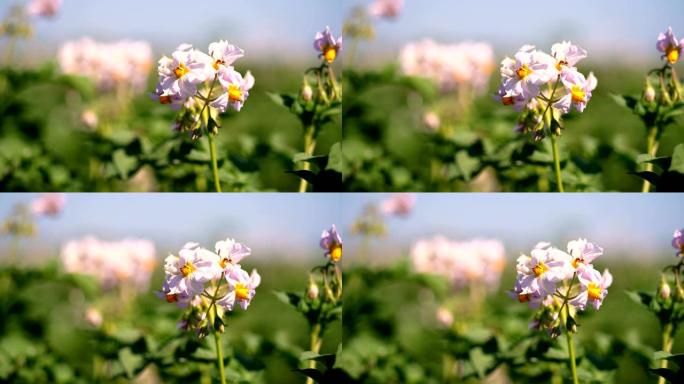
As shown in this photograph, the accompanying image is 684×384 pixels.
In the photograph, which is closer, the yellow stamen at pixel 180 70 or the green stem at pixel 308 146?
the yellow stamen at pixel 180 70

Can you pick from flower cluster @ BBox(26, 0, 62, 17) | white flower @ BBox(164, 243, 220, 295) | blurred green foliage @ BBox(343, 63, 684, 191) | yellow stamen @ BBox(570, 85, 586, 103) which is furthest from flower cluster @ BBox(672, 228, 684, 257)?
flower cluster @ BBox(26, 0, 62, 17)

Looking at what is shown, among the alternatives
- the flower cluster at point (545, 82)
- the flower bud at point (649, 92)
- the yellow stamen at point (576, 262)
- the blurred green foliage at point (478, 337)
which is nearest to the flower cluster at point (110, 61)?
the blurred green foliage at point (478, 337)

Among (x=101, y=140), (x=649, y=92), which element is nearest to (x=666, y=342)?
(x=649, y=92)

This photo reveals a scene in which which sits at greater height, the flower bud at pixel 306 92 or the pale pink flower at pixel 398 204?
the flower bud at pixel 306 92

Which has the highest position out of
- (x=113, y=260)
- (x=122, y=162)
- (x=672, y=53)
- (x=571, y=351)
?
(x=672, y=53)

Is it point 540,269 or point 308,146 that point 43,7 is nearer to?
point 308,146

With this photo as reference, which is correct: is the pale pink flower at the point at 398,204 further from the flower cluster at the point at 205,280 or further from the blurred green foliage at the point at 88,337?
the blurred green foliage at the point at 88,337
